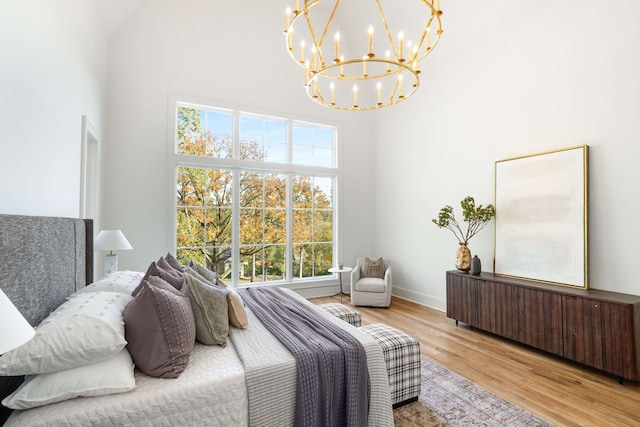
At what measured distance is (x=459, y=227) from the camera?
4211 millimetres

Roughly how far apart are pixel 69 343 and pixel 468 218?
3874 millimetres

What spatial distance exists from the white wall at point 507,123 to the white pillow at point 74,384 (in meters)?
3.85

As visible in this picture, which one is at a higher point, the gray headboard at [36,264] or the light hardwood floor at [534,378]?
the gray headboard at [36,264]

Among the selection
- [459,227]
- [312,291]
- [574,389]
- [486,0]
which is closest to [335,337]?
[574,389]

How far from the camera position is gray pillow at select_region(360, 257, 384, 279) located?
495cm

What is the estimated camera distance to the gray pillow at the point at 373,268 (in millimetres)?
4953

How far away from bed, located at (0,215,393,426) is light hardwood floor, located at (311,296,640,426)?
1.25m

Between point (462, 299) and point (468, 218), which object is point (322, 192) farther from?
point (462, 299)

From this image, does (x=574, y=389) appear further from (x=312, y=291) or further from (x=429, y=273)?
(x=312, y=291)

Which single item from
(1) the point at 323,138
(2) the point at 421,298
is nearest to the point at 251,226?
(1) the point at 323,138

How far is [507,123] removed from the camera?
3678mm

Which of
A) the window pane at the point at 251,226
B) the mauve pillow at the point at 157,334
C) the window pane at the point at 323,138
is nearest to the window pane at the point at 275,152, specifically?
the window pane at the point at 323,138

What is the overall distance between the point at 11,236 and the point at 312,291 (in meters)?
4.27

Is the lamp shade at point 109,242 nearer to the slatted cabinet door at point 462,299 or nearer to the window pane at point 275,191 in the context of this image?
the window pane at point 275,191
